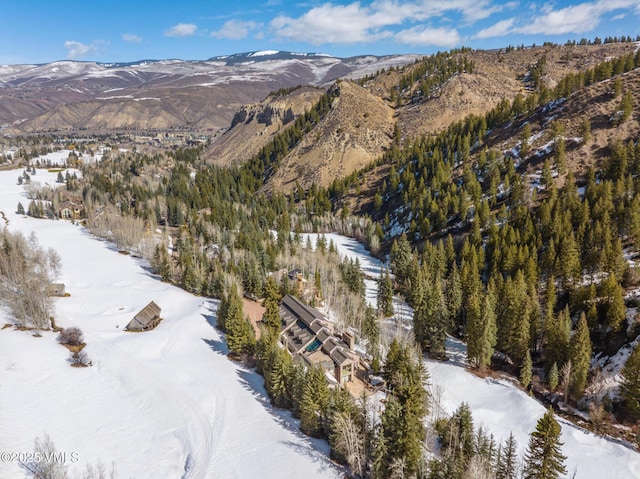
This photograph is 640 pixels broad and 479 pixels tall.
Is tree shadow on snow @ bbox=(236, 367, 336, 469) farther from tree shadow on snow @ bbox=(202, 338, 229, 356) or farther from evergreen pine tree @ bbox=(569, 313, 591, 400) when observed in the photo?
evergreen pine tree @ bbox=(569, 313, 591, 400)

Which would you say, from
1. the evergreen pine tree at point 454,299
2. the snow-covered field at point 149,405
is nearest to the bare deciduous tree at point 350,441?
the snow-covered field at point 149,405

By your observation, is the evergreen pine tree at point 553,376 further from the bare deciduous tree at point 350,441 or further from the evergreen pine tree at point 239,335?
the evergreen pine tree at point 239,335

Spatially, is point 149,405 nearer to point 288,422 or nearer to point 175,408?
point 175,408

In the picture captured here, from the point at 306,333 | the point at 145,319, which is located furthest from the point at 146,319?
the point at 306,333

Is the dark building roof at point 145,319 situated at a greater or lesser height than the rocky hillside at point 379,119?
lesser

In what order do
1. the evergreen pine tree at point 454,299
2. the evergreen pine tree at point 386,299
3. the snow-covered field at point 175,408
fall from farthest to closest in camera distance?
the evergreen pine tree at point 386,299 → the evergreen pine tree at point 454,299 → the snow-covered field at point 175,408

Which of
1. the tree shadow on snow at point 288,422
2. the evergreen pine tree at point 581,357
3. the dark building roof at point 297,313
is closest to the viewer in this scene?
the tree shadow on snow at point 288,422

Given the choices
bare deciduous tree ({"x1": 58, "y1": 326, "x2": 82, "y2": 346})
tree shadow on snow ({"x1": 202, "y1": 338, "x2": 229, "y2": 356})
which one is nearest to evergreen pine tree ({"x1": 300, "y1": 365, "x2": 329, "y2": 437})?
tree shadow on snow ({"x1": 202, "y1": 338, "x2": 229, "y2": 356})
